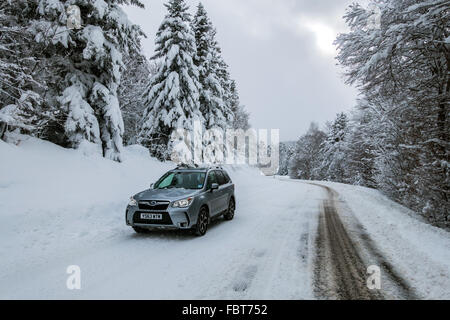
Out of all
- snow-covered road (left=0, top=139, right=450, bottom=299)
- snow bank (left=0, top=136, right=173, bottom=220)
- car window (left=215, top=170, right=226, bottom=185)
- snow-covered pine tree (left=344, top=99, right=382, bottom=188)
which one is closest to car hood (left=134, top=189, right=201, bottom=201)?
snow-covered road (left=0, top=139, right=450, bottom=299)

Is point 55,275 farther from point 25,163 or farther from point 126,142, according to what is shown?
point 126,142

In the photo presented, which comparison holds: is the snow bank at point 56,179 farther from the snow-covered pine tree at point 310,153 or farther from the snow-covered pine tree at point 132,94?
the snow-covered pine tree at point 310,153

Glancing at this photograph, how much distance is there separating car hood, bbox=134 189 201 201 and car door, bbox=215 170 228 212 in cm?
143

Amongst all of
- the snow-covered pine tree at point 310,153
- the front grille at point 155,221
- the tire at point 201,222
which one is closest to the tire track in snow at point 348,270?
the tire at point 201,222

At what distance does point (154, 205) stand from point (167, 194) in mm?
506

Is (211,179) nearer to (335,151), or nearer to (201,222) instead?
(201,222)

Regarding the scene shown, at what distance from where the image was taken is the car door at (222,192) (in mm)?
9055

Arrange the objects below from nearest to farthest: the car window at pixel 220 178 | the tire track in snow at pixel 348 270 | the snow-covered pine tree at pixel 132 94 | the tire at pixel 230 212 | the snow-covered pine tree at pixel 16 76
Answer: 1. the tire track in snow at pixel 348 270
2. the snow-covered pine tree at pixel 16 76
3. the car window at pixel 220 178
4. the tire at pixel 230 212
5. the snow-covered pine tree at pixel 132 94

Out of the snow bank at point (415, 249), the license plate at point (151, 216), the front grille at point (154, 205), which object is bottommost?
the snow bank at point (415, 249)

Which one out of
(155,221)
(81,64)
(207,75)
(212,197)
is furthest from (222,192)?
(207,75)

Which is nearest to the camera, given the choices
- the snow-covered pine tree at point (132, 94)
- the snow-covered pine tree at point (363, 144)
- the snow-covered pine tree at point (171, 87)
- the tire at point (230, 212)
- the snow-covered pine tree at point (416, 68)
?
the snow-covered pine tree at point (416, 68)

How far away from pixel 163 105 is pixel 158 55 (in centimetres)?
396

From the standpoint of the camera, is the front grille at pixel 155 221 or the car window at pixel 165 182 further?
the car window at pixel 165 182

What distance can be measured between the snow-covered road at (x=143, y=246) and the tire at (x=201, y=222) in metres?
0.20
